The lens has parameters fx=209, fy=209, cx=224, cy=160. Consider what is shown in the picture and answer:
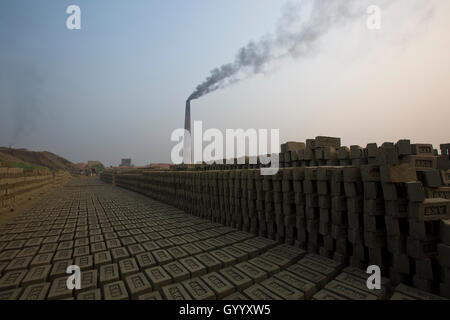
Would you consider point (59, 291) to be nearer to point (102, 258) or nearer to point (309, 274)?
point (102, 258)

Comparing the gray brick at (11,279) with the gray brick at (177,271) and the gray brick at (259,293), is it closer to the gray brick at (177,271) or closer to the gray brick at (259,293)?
the gray brick at (177,271)

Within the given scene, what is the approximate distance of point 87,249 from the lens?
13.8 ft

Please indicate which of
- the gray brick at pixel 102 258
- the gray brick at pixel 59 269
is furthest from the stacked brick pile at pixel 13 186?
the gray brick at pixel 102 258

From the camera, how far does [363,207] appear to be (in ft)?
10.4

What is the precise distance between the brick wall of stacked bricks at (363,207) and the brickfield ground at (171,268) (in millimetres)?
251

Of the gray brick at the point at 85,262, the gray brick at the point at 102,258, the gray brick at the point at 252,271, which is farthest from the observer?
the gray brick at the point at 102,258

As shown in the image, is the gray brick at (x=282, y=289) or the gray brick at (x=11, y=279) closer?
the gray brick at (x=282, y=289)

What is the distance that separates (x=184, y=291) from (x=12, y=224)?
7.09 m

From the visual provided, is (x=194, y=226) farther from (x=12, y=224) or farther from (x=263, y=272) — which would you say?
(x=12, y=224)

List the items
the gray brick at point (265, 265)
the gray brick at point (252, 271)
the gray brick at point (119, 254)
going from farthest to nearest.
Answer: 1. the gray brick at point (119, 254)
2. the gray brick at point (265, 265)
3. the gray brick at point (252, 271)

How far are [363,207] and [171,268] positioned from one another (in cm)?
309

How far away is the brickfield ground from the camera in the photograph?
2602 millimetres

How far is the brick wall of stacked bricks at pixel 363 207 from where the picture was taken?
2623 mm
